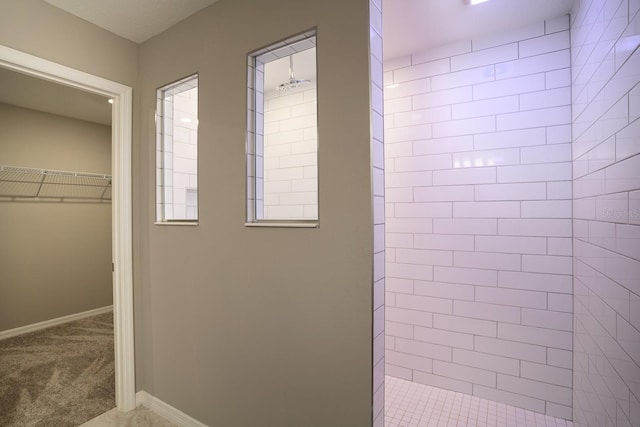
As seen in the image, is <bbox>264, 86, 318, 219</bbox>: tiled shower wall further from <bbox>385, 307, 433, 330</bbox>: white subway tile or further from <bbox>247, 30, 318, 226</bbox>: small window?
<bbox>385, 307, 433, 330</bbox>: white subway tile

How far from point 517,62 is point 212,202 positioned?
6.81 feet

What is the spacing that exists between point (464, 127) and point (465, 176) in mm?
341

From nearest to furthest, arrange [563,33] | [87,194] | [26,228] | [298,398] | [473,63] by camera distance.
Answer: [298,398]
[563,33]
[473,63]
[26,228]
[87,194]

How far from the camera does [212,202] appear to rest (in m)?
1.70

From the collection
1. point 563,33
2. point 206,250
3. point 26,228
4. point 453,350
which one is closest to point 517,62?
point 563,33

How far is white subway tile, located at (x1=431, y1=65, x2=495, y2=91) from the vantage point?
2.05 meters

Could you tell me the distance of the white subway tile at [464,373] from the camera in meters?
2.05

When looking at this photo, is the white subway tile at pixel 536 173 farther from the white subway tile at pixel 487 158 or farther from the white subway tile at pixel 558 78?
the white subway tile at pixel 558 78

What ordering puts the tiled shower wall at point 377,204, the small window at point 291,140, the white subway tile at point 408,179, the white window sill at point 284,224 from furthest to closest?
the small window at point 291,140, the white subway tile at point 408,179, the white window sill at point 284,224, the tiled shower wall at point 377,204

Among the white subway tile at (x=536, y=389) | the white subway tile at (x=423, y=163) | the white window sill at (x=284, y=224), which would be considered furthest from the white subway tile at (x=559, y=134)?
the white window sill at (x=284, y=224)

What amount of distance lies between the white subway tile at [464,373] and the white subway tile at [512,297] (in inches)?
19.3

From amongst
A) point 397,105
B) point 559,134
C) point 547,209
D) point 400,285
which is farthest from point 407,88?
point 400,285

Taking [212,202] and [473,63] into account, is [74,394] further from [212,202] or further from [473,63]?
[473,63]

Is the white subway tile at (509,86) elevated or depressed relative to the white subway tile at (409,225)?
elevated
